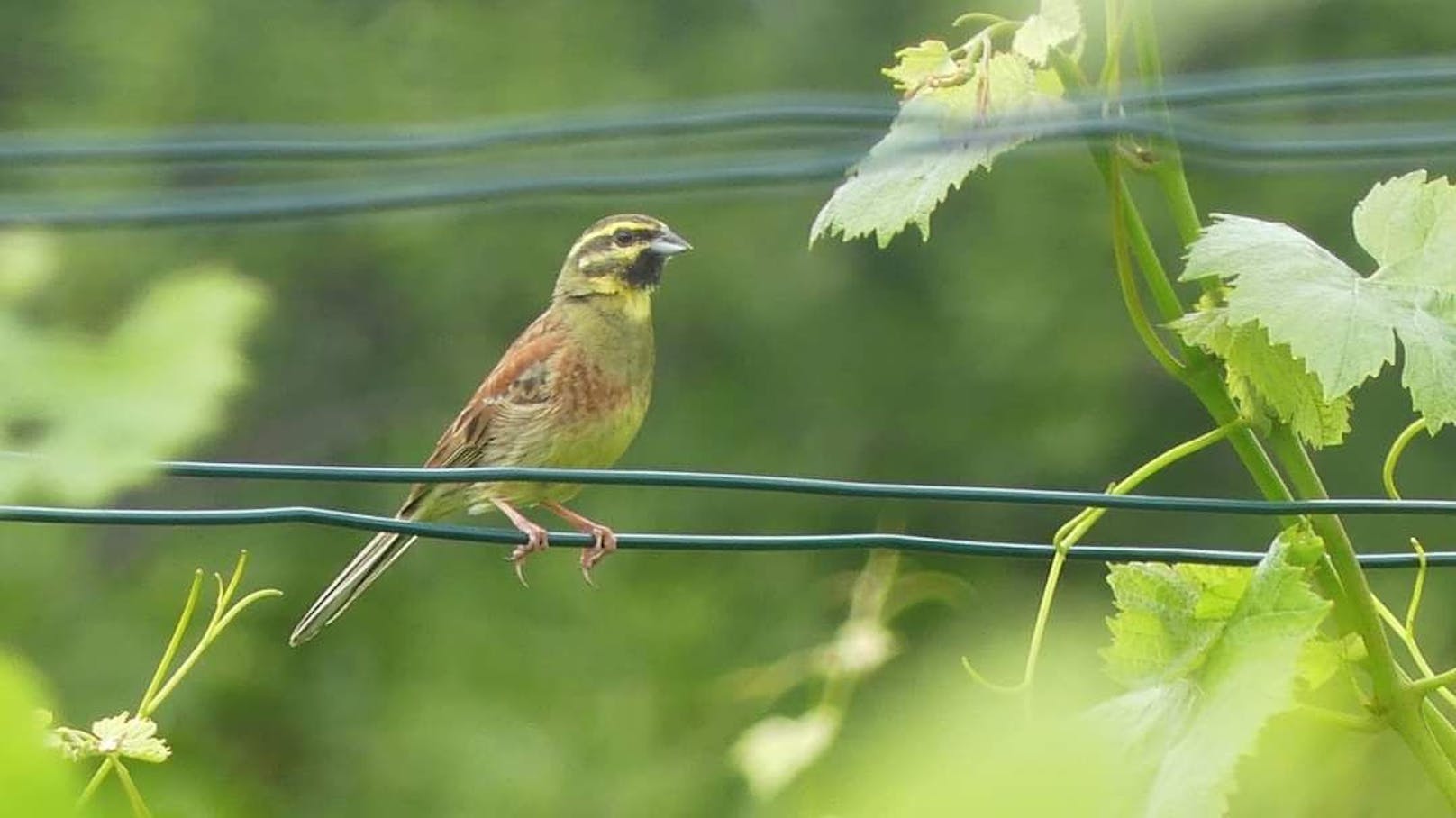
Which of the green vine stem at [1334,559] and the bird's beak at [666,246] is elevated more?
the bird's beak at [666,246]

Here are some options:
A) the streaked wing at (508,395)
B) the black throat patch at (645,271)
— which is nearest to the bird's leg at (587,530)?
the streaked wing at (508,395)

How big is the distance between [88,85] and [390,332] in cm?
253

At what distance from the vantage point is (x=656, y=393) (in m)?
14.4

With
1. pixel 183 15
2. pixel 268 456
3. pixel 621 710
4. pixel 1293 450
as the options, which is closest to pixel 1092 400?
pixel 621 710

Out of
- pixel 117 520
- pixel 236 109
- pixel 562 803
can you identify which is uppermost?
pixel 236 109

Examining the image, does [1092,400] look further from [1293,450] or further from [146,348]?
[146,348]

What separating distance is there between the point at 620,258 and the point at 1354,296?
3.36 m

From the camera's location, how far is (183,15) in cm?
1468

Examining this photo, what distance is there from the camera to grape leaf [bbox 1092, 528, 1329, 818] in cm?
175

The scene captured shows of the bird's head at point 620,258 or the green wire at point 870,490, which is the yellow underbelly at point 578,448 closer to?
the bird's head at point 620,258

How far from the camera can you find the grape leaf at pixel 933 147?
246 cm

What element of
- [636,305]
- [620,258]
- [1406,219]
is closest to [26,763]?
[1406,219]

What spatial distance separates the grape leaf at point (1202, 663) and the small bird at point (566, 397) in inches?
109

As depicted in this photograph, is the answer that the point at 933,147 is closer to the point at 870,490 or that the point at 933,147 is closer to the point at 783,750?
the point at 870,490
